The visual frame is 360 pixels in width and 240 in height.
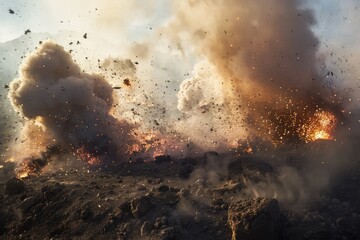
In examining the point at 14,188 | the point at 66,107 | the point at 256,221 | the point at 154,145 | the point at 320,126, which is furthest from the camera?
the point at 66,107

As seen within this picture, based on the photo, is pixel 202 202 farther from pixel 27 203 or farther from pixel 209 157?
pixel 27 203

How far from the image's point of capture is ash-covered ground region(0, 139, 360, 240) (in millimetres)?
17328

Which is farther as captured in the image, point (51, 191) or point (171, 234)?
point (51, 191)

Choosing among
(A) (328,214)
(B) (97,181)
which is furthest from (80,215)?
(A) (328,214)

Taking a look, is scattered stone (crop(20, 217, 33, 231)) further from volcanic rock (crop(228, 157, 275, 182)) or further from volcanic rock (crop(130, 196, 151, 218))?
volcanic rock (crop(228, 157, 275, 182))

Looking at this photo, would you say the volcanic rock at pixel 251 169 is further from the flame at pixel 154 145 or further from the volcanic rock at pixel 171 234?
the flame at pixel 154 145

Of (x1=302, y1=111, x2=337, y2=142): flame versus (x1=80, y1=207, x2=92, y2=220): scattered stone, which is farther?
(x1=302, y1=111, x2=337, y2=142): flame

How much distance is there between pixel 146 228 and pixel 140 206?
171cm

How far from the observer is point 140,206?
20.3 metres

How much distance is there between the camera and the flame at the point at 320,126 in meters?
32.0

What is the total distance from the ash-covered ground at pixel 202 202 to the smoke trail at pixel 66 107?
352 inches

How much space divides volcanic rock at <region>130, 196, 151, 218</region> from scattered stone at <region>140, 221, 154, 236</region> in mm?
1039

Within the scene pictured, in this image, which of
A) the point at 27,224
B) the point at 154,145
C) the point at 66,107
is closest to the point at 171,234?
the point at 27,224

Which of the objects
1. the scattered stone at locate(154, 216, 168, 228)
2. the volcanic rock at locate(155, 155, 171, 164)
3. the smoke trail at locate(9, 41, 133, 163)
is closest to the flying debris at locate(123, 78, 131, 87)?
the smoke trail at locate(9, 41, 133, 163)
